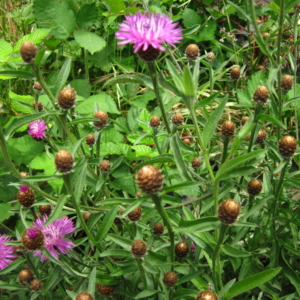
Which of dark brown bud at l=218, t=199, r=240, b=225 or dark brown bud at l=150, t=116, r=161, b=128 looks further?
dark brown bud at l=150, t=116, r=161, b=128

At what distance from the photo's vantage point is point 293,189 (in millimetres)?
1704

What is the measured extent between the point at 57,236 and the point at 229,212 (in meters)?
0.76

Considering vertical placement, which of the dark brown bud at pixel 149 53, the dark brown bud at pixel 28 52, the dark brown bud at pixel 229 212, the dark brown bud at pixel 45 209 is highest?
the dark brown bud at pixel 149 53

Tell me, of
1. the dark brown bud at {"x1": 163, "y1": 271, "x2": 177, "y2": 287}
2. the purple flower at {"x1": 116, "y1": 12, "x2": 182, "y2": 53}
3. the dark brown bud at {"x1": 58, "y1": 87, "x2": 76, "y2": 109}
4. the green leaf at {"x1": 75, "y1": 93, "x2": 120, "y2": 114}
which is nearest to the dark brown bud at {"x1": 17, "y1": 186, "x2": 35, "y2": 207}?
the dark brown bud at {"x1": 58, "y1": 87, "x2": 76, "y2": 109}

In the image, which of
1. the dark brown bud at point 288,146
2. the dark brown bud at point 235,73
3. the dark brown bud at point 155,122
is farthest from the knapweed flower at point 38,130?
the dark brown bud at point 288,146

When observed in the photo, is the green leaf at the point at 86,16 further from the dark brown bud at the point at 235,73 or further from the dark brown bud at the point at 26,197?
the dark brown bud at the point at 26,197

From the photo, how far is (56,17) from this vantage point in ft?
8.75

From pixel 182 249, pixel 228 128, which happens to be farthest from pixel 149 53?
pixel 182 249

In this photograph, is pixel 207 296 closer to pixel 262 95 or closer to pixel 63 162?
pixel 63 162

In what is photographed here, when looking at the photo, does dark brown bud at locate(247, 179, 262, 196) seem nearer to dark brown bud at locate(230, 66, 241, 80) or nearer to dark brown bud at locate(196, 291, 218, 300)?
dark brown bud at locate(196, 291, 218, 300)

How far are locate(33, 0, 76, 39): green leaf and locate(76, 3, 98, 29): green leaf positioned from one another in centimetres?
10

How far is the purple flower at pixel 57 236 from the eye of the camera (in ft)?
4.31

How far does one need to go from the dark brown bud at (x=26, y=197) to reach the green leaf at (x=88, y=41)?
55.6 inches

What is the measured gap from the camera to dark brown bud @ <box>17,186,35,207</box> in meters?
1.30
